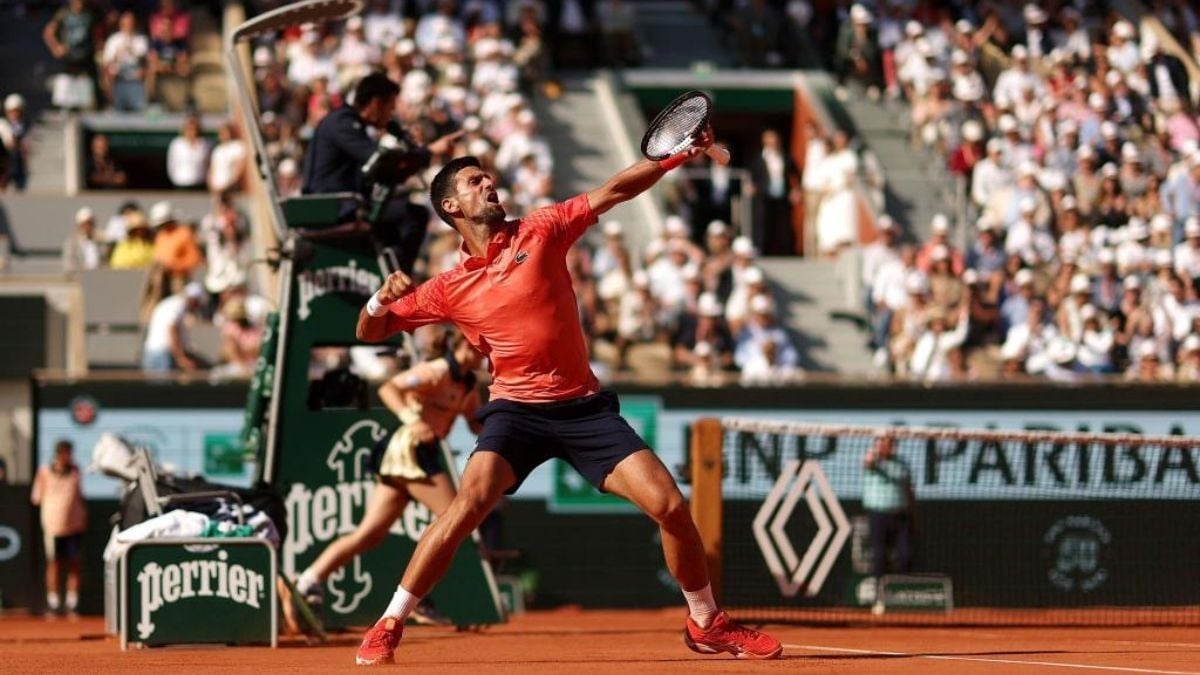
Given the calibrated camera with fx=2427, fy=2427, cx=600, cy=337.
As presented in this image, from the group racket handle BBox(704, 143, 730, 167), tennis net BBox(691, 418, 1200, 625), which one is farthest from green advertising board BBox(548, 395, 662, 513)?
racket handle BBox(704, 143, 730, 167)

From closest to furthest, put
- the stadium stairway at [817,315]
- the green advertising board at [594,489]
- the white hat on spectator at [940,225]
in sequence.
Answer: the green advertising board at [594,489]
the stadium stairway at [817,315]
the white hat on spectator at [940,225]

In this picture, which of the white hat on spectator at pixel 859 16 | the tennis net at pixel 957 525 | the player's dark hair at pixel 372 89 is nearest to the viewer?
the player's dark hair at pixel 372 89

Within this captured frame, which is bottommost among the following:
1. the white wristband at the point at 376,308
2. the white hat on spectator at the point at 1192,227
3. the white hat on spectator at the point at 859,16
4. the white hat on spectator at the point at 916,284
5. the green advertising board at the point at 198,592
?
the green advertising board at the point at 198,592

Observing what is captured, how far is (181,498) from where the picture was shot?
44.3ft

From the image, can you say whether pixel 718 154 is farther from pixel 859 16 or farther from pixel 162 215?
pixel 859 16

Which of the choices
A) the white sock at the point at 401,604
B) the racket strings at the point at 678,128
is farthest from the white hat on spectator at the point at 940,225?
the white sock at the point at 401,604

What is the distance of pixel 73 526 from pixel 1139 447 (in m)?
8.34

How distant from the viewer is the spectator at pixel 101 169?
25.4m

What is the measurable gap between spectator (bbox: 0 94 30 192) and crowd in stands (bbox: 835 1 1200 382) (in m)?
8.72

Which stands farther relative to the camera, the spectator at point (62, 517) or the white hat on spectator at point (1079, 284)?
the white hat on spectator at point (1079, 284)

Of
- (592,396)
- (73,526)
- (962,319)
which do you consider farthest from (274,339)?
(962,319)

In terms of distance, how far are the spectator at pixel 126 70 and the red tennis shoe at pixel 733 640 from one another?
52.5 ft

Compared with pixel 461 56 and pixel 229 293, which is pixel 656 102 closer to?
pixel 461 56

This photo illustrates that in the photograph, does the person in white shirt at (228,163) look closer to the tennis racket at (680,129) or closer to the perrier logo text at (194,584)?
the perrier logo text at (194,584)
